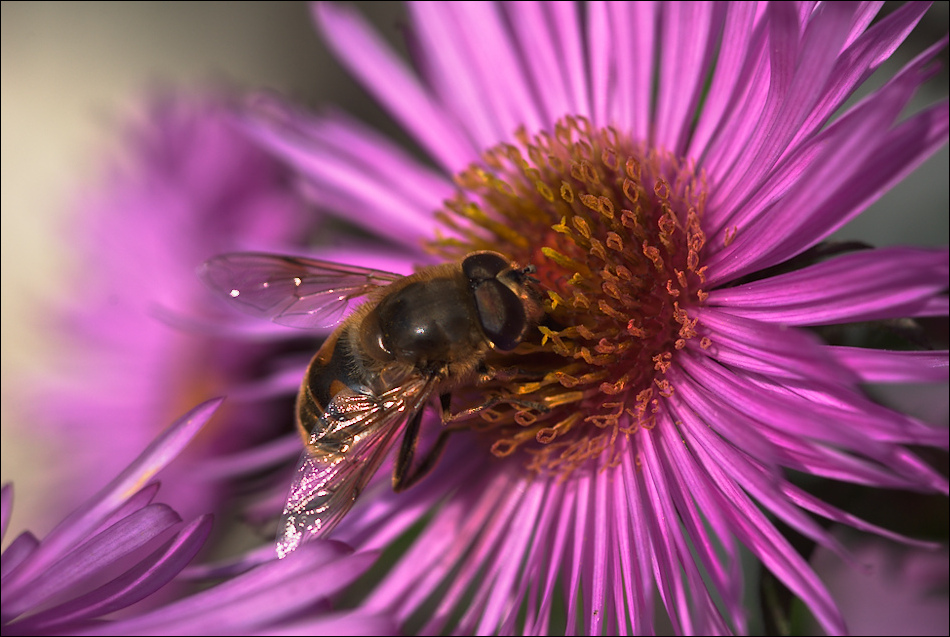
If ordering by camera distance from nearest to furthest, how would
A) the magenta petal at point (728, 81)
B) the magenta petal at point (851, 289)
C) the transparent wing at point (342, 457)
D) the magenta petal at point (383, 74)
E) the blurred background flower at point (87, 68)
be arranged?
1. the magenta petal at point (851, 289)
2. the transparent wing at point (342, 457)
3. the magenta petal at point (728, 81)
4. the magenta petal at point (383, 74)
5. the blurred background flower at point (87, 68)

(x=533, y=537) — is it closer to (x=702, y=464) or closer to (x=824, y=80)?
(x=702, y=464)

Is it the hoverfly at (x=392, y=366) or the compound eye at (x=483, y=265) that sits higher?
the compound eye at (x=483, y=265)

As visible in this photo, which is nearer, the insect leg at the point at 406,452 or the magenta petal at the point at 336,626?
the magenta petal at the point at 336,626

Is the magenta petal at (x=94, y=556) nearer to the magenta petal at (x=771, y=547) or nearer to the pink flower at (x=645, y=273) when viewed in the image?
the pink flower at (x=645, y=273)

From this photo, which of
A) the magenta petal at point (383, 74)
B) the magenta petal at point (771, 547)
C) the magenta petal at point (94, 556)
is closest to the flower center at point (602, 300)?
the magenta petal at point (771, 547)

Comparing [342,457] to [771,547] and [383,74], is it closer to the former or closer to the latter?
[771,547]

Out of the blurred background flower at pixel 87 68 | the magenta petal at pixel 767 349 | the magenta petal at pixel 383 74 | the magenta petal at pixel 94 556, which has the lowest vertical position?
the magenta petal at pixel 767 349
